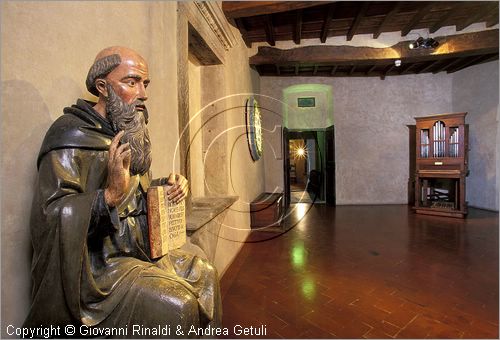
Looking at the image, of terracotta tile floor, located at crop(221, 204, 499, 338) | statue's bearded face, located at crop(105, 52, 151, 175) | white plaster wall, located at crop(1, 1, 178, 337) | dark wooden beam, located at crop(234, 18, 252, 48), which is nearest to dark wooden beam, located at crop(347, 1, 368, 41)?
dark wooden beam, located at crop(234, 18, 252, 48)

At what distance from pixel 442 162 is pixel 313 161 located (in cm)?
381

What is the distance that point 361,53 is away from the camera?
19.9 ft

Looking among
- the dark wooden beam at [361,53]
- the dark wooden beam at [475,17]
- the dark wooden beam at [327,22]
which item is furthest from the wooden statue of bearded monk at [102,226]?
the dark wooden beam at [475,17]

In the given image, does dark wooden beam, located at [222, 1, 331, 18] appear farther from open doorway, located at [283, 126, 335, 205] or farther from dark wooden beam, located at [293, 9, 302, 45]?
open doorway, located at [283, 126, 335, 205]

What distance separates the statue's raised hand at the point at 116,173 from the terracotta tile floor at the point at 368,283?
1.78 meters

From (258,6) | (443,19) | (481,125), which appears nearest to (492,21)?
(443,19)

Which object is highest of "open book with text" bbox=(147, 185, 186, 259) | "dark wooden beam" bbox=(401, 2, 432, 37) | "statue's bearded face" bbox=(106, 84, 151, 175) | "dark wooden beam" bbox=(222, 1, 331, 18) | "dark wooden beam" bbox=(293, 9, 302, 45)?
"dark wooden beam" bbox=(401, 2, 432, 37)

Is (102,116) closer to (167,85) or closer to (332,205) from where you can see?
(167,85)

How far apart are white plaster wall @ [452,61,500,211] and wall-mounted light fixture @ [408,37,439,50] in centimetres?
213

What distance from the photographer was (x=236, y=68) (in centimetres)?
446

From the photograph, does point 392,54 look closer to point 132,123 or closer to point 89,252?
point 132,123

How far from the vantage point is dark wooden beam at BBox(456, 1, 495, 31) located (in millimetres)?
4832

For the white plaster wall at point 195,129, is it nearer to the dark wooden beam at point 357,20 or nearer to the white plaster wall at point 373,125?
the dark wooden beam at point 357,20

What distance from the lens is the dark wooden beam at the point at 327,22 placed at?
178 inches
